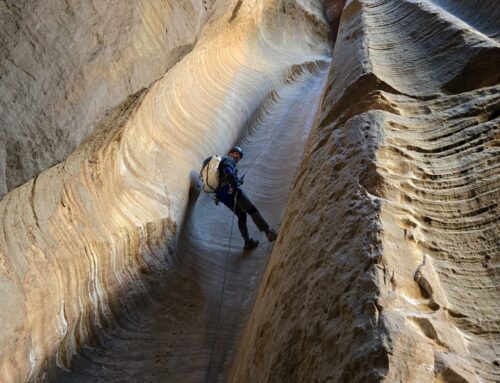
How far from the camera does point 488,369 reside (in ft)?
6.40

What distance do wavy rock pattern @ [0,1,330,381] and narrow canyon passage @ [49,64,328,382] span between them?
0.05ft

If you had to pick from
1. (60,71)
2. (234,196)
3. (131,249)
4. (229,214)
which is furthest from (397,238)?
(229,214)

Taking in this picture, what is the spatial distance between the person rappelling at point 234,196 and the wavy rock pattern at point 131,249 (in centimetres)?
31

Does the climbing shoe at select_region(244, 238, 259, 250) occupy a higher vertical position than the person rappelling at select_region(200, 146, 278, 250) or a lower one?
lower

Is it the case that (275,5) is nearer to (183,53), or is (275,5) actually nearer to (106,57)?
(183,53)

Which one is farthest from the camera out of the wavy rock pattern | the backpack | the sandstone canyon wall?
the backpack

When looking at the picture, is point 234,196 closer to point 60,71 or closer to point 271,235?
point 271,235

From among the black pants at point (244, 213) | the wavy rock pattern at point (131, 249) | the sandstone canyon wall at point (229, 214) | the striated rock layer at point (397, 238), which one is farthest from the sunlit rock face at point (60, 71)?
the striated rock layer at point (397, 238)

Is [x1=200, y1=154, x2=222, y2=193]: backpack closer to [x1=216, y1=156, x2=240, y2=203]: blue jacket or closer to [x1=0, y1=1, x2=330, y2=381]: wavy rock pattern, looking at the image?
[x1=216, y1=156, x2=240, y2=203]: blue jacket

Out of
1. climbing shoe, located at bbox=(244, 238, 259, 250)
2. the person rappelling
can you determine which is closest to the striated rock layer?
the person rappelling

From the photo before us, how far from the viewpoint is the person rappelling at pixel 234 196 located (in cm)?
632

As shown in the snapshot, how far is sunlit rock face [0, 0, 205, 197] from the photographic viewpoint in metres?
3.80

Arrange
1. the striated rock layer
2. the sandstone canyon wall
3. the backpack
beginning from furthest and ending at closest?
the backpack
the sandstone canyon wall
the striated rock layer

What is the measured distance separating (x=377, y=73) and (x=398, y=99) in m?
0.54
